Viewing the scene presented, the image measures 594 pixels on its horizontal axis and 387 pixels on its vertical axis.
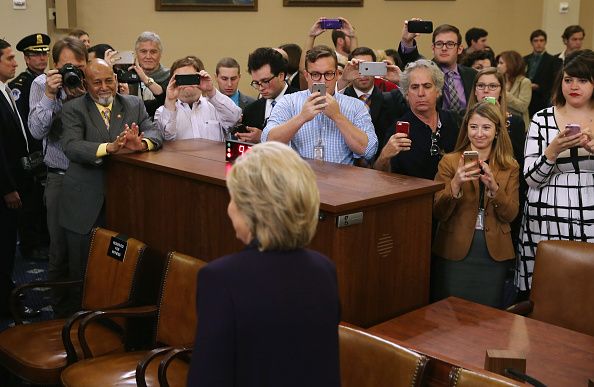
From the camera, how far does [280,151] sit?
182 cm

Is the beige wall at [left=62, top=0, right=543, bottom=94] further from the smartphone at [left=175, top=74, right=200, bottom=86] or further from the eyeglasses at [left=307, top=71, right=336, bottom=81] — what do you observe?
the eyeglasses at [left=307, top=71, right=336, bottom=81]

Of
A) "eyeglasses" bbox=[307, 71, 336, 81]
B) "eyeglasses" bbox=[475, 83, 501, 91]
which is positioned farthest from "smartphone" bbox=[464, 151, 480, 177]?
"eyeglasses" bbox=[475, 83, 501, 91]

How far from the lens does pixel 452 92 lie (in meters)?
5.32

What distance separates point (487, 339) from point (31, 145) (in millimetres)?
4207

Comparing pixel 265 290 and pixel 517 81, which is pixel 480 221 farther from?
pixel 517 81

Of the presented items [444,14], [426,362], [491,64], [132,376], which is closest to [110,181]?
[132,376]

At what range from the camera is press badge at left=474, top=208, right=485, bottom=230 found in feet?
12.0

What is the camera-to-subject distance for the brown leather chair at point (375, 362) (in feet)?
7.84

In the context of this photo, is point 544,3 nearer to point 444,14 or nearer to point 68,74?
point 444,14

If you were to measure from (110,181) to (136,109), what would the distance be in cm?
42

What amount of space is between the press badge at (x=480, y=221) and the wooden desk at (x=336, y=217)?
50cm

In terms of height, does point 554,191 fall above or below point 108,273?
above

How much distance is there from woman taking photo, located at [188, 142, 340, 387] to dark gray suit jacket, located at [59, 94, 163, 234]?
2.47 metres

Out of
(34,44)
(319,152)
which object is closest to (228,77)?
(34,44)
